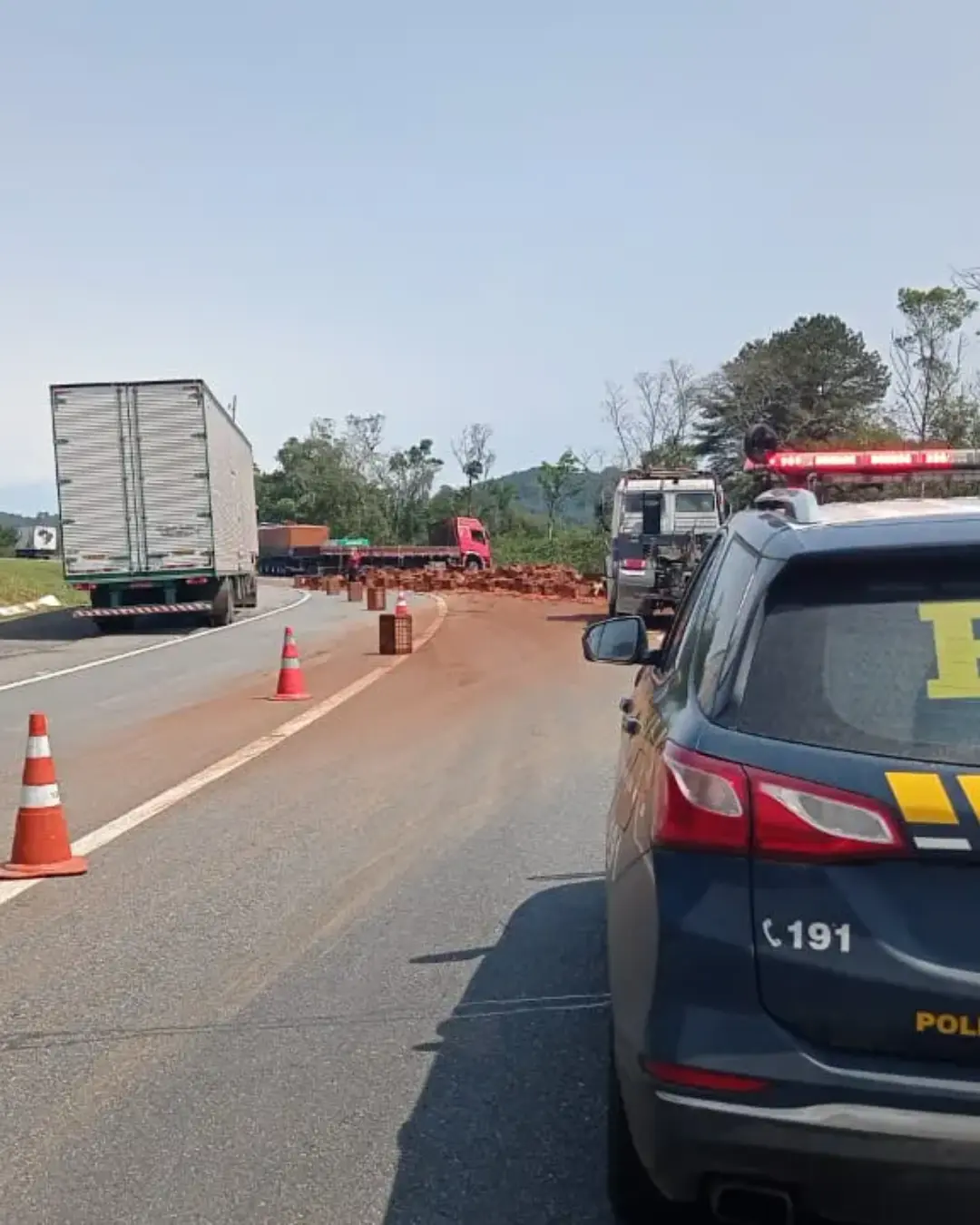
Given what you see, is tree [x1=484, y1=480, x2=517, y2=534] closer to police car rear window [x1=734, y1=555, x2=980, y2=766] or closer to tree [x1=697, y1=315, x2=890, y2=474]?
tree [x1=697, y1=315, x2=890, y2=474]

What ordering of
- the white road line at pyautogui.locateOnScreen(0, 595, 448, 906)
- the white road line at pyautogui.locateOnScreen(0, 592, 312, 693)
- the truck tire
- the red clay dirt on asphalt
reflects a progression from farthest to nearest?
the truck tire → the white road line at pyautogui.locateOnScreen(0, 592, 312, 693) → the red clay dirt on asphalt → the white road line at pyautogui.locateOnScreen(0, 595, 448, 906)

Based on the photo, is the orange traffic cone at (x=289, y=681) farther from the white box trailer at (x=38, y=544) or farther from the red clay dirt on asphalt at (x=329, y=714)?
the white box trailer at (x=38, y=544)

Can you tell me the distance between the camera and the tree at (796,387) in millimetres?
68375

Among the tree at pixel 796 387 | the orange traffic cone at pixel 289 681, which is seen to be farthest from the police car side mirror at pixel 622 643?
the tree at pixel 796 387

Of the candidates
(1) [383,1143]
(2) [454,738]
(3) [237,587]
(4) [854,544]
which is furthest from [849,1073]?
(3) [237,587]

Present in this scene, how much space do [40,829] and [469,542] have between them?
205ft

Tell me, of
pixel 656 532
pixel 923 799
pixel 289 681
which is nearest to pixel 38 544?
pixel 656 532

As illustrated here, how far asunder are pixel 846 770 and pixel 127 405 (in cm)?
2538

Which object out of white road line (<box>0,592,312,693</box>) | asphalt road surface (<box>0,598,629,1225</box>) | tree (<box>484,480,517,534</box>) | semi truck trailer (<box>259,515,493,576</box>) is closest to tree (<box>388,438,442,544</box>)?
tree (<box>484,480,517,534</box>)

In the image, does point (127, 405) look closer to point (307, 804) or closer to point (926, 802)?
point (307, 804)

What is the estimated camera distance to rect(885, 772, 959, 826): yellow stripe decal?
2.86 m

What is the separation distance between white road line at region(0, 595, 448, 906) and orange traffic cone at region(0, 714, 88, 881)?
17 cm

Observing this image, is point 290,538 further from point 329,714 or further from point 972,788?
point 972,788

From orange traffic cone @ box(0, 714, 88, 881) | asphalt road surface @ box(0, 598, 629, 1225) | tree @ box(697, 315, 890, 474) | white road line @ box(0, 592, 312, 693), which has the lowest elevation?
white road line @ box(0, 592, 312, 693)
